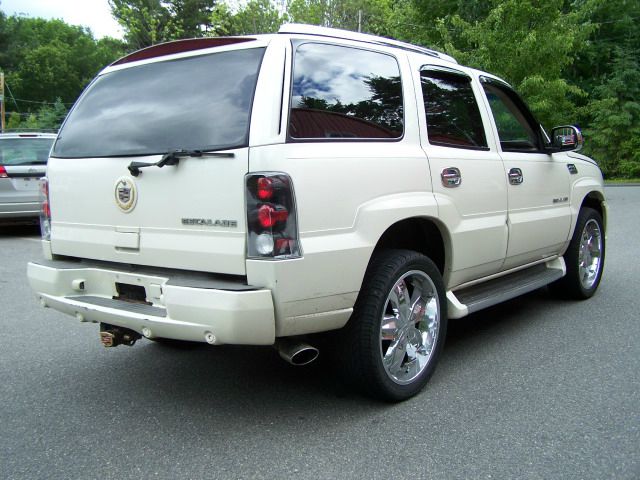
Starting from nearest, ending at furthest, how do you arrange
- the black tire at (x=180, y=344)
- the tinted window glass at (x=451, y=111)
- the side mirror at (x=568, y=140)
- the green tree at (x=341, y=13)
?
the tinted window glass at (x=451, y=111)
the black tire at (x=180, y=344)
the side mirror at (x=568, y=140)
the green tree at (x=341, y=13)

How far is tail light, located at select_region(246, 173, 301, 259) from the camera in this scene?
270 cm

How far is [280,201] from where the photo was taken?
271cm

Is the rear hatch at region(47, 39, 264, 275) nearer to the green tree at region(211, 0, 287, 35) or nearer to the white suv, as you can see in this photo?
the white suv

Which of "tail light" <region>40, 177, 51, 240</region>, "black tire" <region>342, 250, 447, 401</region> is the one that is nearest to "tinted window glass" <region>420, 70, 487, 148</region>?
"black tire" <region>342, 250, 447, 401</region>

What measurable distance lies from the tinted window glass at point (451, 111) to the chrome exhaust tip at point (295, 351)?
1.50 metres

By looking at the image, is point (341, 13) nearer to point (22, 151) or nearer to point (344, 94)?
point (22, 151)

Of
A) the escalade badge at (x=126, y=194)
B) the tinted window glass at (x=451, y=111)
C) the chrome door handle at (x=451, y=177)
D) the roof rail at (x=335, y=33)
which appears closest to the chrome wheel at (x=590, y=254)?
the tinted window glass at (x=451, y=111)

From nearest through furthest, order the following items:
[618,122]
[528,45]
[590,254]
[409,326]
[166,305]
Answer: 1. [166,305]
2. [409,326]
3. [590,254]
4. [528,45]
5. [618,122]

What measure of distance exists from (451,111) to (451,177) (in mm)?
567

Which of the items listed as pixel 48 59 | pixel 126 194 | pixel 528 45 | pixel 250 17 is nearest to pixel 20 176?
pixel 126 194

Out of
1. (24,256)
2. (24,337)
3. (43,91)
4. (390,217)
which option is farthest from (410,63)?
(43,91)

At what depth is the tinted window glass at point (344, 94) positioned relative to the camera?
9.74 ft

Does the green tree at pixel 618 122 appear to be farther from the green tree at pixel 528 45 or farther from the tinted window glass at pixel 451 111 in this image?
the tinted window glass at pixel 451 111

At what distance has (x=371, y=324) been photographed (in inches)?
122
